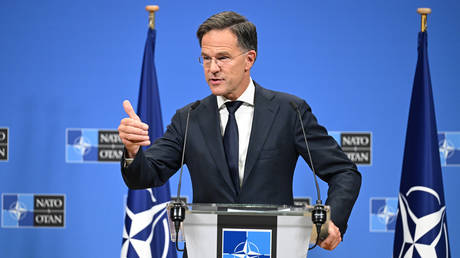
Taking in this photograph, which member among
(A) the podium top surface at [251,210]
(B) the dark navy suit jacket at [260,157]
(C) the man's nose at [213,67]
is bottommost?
(A) the podium top surface at [251,210]

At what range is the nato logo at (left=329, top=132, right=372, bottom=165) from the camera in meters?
3.68

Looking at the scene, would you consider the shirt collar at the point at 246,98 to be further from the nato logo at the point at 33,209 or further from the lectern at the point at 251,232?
the nato logo at the point at 33,209

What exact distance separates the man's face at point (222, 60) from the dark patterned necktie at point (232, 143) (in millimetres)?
92

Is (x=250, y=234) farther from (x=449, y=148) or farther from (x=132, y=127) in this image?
(x=449, y=148)

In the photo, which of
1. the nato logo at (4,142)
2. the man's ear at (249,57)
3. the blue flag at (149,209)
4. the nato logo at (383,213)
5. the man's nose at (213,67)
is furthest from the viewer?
the nato logo at (4,142)

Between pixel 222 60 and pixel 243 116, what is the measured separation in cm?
24

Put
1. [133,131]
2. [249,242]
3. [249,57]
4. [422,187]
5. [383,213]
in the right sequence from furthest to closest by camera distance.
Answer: [383,213] < [422,187] < [249,57] < [133,131] < [249,242]

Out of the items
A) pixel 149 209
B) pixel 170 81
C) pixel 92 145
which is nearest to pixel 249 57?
pixel 149 209

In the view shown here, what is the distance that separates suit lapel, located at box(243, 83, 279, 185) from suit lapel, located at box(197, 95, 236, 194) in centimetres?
8

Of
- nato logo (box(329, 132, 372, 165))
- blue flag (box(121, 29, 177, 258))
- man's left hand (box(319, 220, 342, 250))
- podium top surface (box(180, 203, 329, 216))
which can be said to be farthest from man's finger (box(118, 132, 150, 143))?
nato logo (box(329, 132, 372, 165))

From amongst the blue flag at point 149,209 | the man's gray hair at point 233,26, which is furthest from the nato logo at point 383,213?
the man's gray hair at point 233,26

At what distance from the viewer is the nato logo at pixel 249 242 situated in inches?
54.9

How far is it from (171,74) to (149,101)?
0.44m

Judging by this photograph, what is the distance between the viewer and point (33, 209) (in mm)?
3748
